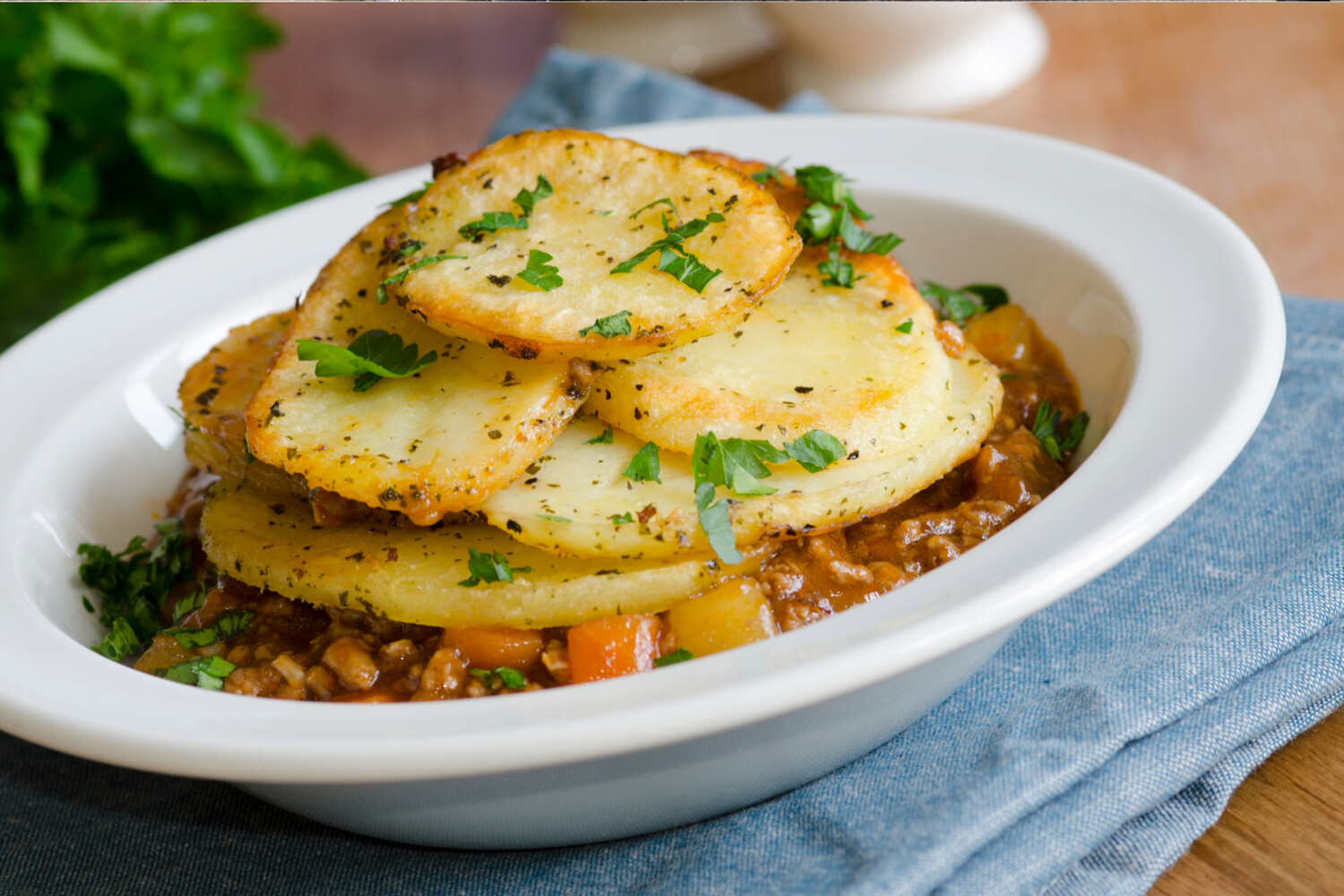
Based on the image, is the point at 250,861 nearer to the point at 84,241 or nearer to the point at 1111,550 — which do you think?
the point at 1111,550

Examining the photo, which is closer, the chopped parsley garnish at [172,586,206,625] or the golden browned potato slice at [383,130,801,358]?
the golden browned potato slice at [383,130,801,358]

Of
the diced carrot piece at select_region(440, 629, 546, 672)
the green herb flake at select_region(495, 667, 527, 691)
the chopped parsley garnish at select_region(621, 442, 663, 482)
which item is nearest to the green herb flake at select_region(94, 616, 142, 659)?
the diced carrot piece at select_region(440, 629, 546, 672)

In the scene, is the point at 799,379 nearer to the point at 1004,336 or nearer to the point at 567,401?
the point at 567,401

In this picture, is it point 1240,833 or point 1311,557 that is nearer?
point 1240,833

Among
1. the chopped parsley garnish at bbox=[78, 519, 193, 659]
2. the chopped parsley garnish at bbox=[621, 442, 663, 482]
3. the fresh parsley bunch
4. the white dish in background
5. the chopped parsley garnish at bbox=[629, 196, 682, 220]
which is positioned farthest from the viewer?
the fresh parsley bunch

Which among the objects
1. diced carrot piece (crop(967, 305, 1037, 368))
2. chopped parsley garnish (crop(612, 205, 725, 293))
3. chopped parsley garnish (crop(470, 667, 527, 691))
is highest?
chopped parsley garnish (crop(612, 205, 725, 293))

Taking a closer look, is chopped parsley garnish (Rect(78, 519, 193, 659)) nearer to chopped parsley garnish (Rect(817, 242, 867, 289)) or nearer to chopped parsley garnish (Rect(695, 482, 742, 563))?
chopped parsley garnish (Rect(695, 482, 742, 563))

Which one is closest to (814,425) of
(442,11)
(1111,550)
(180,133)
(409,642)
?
(1111,550)
